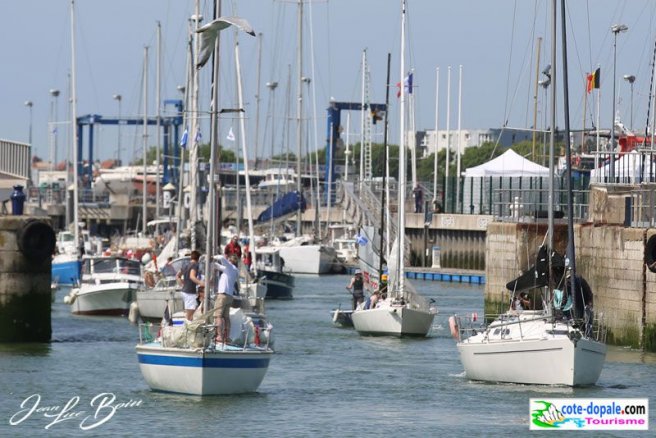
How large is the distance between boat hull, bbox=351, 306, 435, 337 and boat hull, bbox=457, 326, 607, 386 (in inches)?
487

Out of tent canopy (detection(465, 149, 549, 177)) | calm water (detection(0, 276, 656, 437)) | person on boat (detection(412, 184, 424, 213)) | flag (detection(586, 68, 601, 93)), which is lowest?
calm water (detection(0, 276, 656, 437))

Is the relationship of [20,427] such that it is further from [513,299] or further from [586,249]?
[586,249]

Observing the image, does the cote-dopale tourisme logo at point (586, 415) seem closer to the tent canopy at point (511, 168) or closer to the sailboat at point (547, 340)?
the sailboat at point (547, 340)

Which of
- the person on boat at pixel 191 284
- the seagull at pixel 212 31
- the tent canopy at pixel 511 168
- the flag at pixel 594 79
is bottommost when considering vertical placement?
the person on boat at pixel 191 284

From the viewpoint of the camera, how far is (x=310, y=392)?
3209cm

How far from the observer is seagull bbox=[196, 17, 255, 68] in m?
28.6

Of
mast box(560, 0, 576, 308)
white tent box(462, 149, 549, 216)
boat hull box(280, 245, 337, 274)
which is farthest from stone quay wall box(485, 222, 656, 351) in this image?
boat hull box(280, 245, 337, 274)

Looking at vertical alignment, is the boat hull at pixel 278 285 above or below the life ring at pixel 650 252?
below

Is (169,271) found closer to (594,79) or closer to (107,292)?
(107,292)

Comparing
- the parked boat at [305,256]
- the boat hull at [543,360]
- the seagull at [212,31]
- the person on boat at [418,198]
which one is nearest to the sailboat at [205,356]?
the seagull at [212,31]

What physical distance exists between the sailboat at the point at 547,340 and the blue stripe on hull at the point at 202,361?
16.8 feet

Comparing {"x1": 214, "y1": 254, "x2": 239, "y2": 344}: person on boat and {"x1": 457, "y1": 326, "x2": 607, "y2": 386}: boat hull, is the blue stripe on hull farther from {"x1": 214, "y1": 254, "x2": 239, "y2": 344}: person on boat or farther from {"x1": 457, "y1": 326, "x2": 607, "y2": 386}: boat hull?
{"x1": 457, "y1": 326, "x2": 607, "y2": 386}: boat hull

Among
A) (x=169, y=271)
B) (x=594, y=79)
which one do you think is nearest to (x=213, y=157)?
(x=169, y=271)

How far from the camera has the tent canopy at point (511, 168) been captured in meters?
64.2
